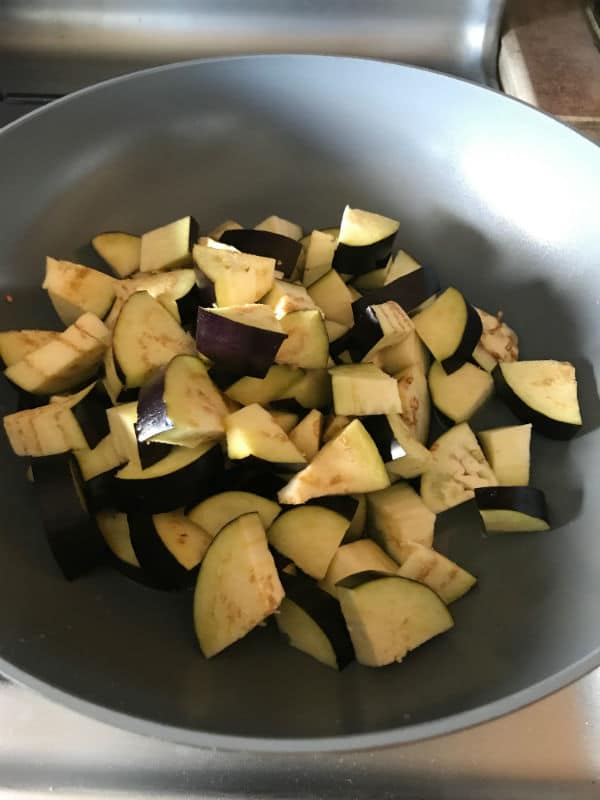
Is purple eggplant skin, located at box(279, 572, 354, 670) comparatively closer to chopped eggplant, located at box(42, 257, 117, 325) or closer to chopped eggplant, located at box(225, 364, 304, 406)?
chopped eggplant, located at box(225, 364, 304, 406)

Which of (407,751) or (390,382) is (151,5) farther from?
(407,751)

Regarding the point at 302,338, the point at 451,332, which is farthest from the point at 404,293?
the point at 302,338

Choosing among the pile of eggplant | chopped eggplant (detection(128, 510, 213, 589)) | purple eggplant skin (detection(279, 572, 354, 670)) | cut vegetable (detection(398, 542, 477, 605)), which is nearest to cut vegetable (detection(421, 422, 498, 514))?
the pile of eggplant

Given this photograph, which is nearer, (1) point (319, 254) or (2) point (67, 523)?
(2) point (67, 523)

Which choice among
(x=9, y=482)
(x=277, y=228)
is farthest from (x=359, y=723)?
(x=277, y=228)

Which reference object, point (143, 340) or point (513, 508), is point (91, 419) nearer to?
point (143, 340)

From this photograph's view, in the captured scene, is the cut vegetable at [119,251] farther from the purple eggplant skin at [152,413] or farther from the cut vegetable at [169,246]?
the purple eggplant skin at [152,413]

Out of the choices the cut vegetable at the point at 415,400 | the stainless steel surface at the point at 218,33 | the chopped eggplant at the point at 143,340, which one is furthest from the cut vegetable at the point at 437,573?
the stainless steel surface at the point at 218,33
